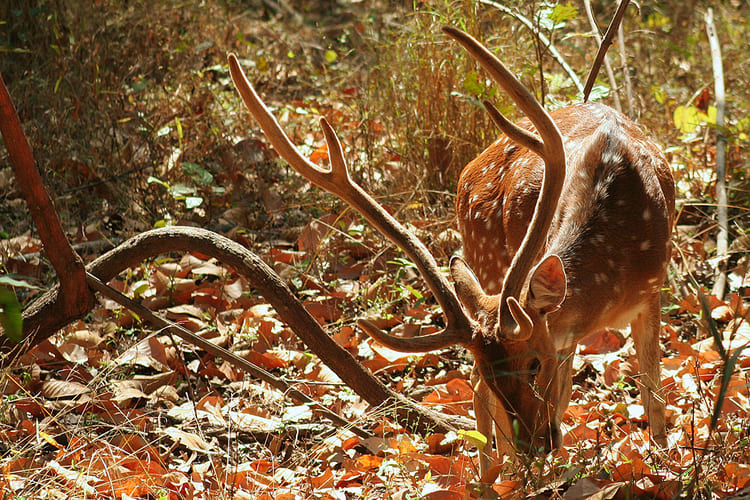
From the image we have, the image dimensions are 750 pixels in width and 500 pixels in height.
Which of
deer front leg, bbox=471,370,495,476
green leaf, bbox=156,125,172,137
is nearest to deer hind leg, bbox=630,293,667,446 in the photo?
deer front leg, bbox=471,370,495,476

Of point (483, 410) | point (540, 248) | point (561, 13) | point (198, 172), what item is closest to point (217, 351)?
point (483, 410)

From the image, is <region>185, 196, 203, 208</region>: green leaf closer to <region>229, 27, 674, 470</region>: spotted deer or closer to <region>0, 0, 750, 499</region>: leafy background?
<region>0, 0, 750, 499</region>: leafy background

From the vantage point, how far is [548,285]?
9.30ft

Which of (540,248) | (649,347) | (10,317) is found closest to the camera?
(10,317)

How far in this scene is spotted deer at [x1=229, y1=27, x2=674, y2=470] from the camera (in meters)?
2.85

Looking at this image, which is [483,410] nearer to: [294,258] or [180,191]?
[294,258]

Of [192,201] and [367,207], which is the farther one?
[192,201]

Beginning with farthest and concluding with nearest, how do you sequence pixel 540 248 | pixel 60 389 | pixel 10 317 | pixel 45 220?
pixel 60 389
pixel 45 220
pixel 540 248
pixel 10 317

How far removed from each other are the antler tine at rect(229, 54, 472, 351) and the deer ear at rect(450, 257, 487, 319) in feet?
0.15

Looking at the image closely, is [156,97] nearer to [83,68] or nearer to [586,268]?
[83,68]

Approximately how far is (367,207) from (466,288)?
1.50 feet

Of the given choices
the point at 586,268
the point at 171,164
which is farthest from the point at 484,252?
the point at 171,164

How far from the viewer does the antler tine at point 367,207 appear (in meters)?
2.87

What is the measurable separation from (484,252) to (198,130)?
2.97 meters
